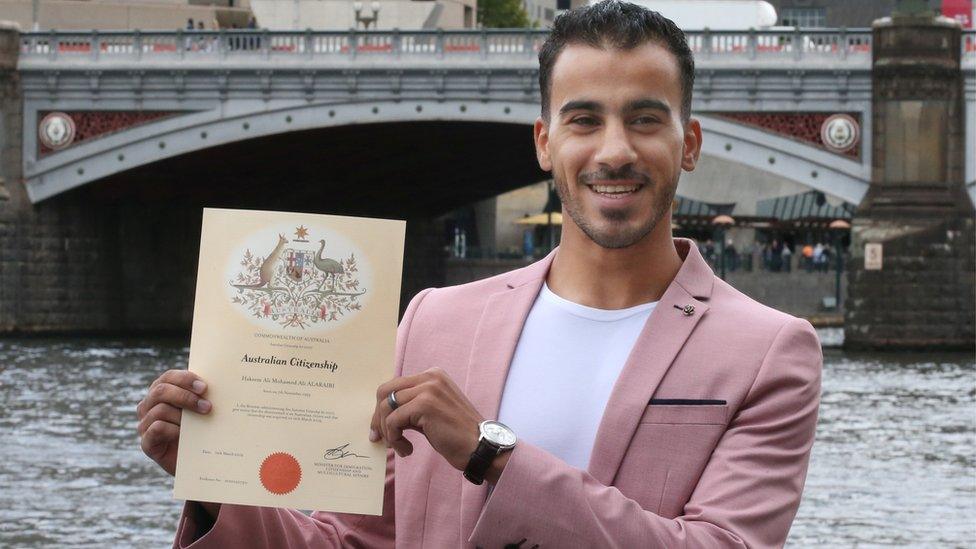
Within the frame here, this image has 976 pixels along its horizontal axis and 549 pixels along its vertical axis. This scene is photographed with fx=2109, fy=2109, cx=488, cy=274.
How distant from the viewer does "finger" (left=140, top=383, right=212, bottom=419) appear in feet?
8.70

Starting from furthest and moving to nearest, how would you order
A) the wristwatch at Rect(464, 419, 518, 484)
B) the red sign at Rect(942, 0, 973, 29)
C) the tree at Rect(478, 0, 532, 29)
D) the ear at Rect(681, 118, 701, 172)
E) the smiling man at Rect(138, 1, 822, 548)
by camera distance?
the tree at Rect(478, 0, 532, 29) → the red sign at Rect(942, 0, 973, 29) → the ear at Rect(681, 118, 701, 172) → the smiling man at Rect(138, 1, 822, 548) → the wristwatch at Rect(464, 419, 518, 484)

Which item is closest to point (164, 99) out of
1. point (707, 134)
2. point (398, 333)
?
point (707, 134)

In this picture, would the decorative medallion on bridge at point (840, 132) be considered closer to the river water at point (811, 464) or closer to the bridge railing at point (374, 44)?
the bridge railing at point (374, 44)

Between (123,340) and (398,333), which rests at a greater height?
(398,333)

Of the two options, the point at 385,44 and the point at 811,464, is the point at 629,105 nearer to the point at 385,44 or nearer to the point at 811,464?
the point at 811,464

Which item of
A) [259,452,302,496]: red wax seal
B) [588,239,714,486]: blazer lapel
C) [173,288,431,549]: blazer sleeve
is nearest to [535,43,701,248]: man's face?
[588,239,714,486]: blazer lapel

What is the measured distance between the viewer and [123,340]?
33.3 meters

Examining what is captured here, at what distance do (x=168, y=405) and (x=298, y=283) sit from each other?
229 mm

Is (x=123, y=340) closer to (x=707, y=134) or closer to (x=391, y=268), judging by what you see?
(x=707, y=134)

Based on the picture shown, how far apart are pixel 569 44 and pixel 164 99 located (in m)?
32.3

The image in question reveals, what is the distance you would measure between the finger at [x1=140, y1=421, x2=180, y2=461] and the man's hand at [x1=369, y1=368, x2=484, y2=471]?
1.16 feet

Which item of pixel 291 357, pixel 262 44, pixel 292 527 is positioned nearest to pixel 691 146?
pixel 291 357

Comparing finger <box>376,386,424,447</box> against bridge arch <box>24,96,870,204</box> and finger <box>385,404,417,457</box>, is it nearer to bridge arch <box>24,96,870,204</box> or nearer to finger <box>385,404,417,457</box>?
finger <box>385,404,417,457</box>

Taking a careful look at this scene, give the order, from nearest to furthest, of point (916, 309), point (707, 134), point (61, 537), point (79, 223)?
point (61, 537) < point (916, 309) < point (707, 134) < point (79, 223)
